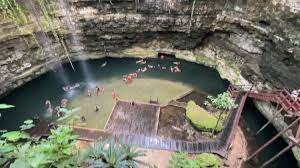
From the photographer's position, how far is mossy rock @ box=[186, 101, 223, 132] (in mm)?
18000

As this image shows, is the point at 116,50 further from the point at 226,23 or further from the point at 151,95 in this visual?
the point at 226,23

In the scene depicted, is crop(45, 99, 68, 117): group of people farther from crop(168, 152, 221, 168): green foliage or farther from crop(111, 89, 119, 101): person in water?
crop(168, 152, 221, 168): green foliage

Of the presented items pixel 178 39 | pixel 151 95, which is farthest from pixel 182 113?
pixel 178 39

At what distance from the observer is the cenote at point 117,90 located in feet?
63.0

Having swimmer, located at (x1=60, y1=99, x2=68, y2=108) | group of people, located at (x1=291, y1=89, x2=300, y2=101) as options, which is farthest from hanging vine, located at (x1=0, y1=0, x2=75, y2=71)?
group of people, located at (x1=291, y1=89, x2=300, y2=101)

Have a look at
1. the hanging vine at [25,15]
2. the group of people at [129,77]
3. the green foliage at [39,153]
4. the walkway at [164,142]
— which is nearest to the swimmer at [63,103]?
the walkway at [164,142]

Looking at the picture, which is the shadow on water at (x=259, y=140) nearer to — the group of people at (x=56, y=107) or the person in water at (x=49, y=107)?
the group of people at (x=56, y=107)

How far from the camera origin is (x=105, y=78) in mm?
23969

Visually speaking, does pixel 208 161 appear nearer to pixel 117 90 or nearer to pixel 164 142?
pixel 164 142

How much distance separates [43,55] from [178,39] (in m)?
13.1

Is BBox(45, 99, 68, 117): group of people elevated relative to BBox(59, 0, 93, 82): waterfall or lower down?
lower down

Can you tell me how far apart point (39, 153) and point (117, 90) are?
59.6ft

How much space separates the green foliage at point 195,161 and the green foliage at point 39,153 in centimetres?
1035

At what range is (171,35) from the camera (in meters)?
27.3
